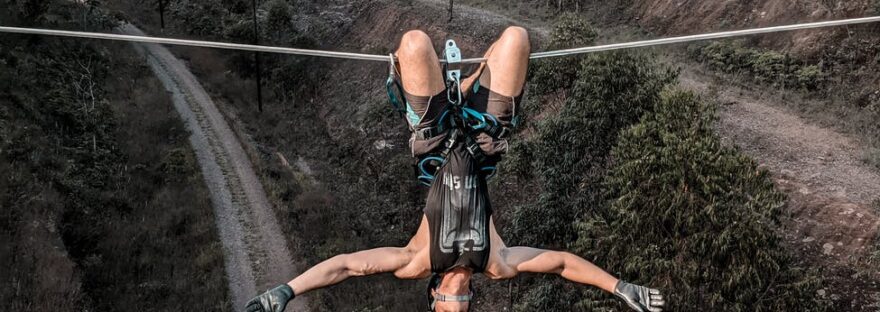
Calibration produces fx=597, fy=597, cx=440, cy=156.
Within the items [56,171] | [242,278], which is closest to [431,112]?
[242,278]

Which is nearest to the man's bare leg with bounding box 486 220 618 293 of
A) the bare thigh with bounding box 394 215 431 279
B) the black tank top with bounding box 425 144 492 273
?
the black tank top with bounding box 425 144 492 273

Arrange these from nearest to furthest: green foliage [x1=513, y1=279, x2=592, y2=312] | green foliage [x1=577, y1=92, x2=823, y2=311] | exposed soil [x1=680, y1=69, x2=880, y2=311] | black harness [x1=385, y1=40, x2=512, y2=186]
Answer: black harness [x1=385, y1=40, x2=512, y2=186] < green foliage [x1=577, y1=92, x2=823, y2=311] < exposed soil [x1=680, y1=69, x2=880, y2=311] < green foliage [x1=513, y1=279, x2=592, y2=312]

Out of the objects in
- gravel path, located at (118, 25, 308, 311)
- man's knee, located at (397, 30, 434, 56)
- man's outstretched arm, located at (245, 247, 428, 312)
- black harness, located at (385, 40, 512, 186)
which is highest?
man's knee, located at (397, 30, 434, 56)

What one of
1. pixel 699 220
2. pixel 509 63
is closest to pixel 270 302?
pixel 509 63

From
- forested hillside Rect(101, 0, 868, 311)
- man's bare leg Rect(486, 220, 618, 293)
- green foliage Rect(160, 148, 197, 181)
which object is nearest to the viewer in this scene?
man's bare leg Rect(486, 220, 618, 293)

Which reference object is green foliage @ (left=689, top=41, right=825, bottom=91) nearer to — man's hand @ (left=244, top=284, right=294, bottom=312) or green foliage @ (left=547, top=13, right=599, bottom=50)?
green foliage @ (left=547, top=13, right=599, bottom=50)

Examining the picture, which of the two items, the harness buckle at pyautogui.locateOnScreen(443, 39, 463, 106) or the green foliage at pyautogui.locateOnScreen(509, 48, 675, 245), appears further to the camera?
the green foliage at pyautogui.locateOnScreen(509, 48, 675, 245)

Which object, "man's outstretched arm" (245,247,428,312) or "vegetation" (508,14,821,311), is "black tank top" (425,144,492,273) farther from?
"vegetation" (508,14,821,311)

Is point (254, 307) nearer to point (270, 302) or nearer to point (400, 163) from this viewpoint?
point (270, 302)

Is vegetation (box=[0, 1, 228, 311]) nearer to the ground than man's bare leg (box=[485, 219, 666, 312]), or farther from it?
nearer to the ground

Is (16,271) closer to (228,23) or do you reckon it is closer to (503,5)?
(503,5)
